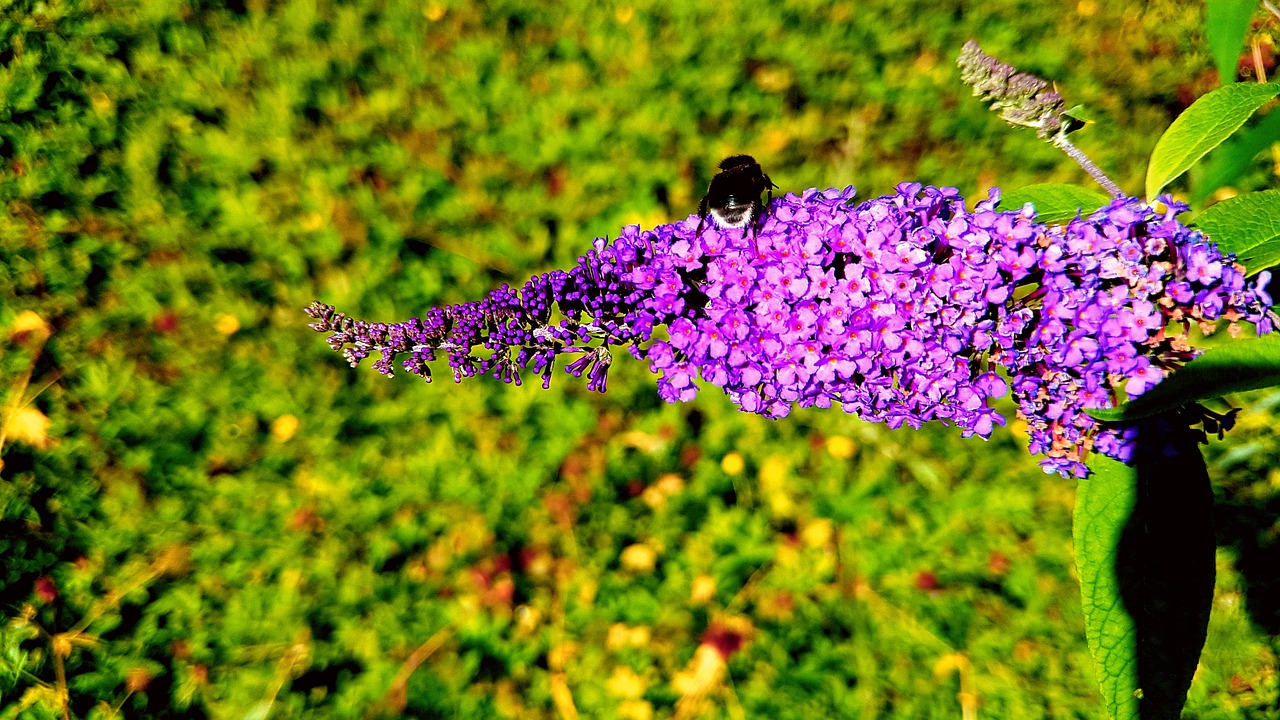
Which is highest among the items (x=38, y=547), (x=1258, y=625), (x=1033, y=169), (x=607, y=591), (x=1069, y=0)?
(x=1069, y=0)

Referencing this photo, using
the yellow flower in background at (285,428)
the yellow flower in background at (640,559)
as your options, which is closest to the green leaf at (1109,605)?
the yellow flower in background at (640,559)

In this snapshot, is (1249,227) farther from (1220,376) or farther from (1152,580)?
(1152,580)

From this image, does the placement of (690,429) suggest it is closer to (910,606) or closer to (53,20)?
(910,606)

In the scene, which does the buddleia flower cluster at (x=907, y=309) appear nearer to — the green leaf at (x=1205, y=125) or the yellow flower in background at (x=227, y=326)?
the green leaf at (x=1205, y=125)

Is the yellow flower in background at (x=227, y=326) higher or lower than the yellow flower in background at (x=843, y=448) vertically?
higher

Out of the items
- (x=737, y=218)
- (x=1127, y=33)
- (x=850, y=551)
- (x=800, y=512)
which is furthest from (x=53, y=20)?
(x=1127, y=33)

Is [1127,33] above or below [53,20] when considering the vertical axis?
above

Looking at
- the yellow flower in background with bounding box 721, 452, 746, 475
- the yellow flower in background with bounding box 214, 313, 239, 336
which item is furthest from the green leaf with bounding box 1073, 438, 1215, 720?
the yellow flower in background with bounding box 214, 313, 239, 336

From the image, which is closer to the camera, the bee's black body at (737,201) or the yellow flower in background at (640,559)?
the bee's black body at (737,201)
